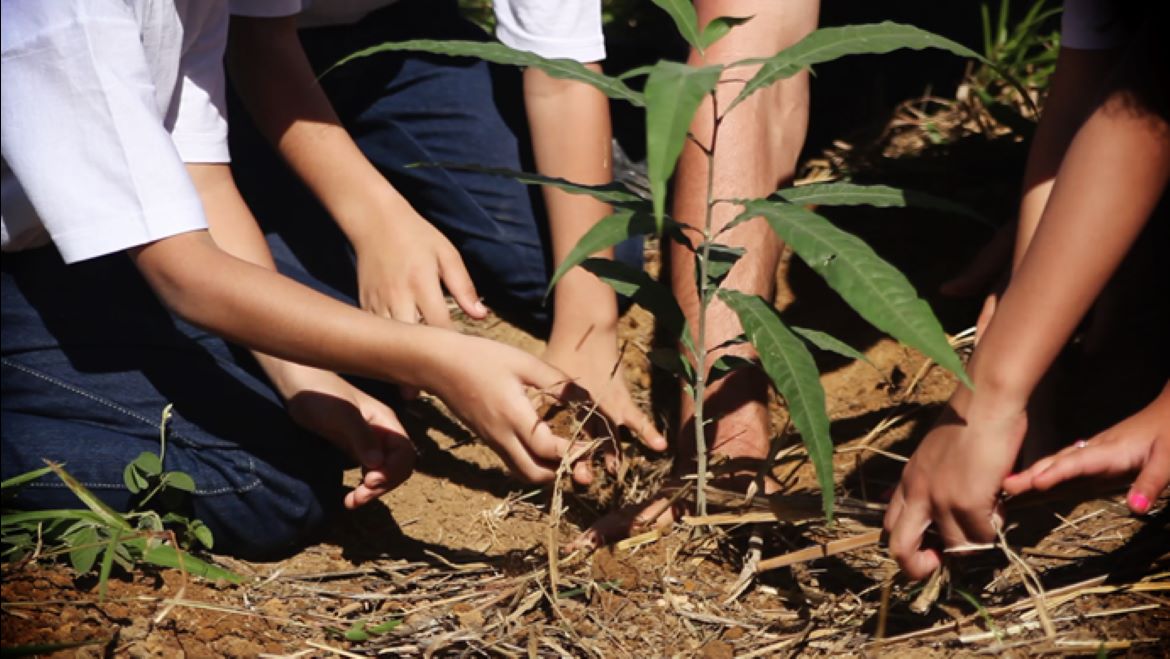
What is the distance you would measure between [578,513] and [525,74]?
93cm

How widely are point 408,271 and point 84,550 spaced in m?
0.73

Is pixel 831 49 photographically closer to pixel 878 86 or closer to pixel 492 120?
pixel 492 120

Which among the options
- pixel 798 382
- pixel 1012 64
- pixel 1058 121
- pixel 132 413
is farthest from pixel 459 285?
pixel 1012 64

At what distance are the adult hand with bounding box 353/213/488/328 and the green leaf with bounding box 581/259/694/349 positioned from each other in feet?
1.98

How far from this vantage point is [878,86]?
10.2 feet

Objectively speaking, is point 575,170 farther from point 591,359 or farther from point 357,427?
point 357,427

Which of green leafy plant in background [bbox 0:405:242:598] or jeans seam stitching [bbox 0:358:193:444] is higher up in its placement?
jeans seam stitching [bbox 0:358:193:444]

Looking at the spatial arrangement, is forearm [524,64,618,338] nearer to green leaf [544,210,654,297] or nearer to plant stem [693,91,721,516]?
plant stem [693,91,721,516]

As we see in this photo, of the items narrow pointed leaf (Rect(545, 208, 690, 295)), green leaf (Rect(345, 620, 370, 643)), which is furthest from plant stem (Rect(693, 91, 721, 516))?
green leaf (Rect(345, 620, 370, 643))

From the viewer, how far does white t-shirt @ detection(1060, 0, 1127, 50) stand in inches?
71.2

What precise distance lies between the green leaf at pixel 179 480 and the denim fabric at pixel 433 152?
788 mm

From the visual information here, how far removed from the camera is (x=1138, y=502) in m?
1.43

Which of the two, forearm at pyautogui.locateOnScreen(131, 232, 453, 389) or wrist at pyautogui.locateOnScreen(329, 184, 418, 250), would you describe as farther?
wrist at pyautogui.locateOnScreen(329, 184, 418, 250)

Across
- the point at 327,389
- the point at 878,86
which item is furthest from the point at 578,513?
the point at 878,86
